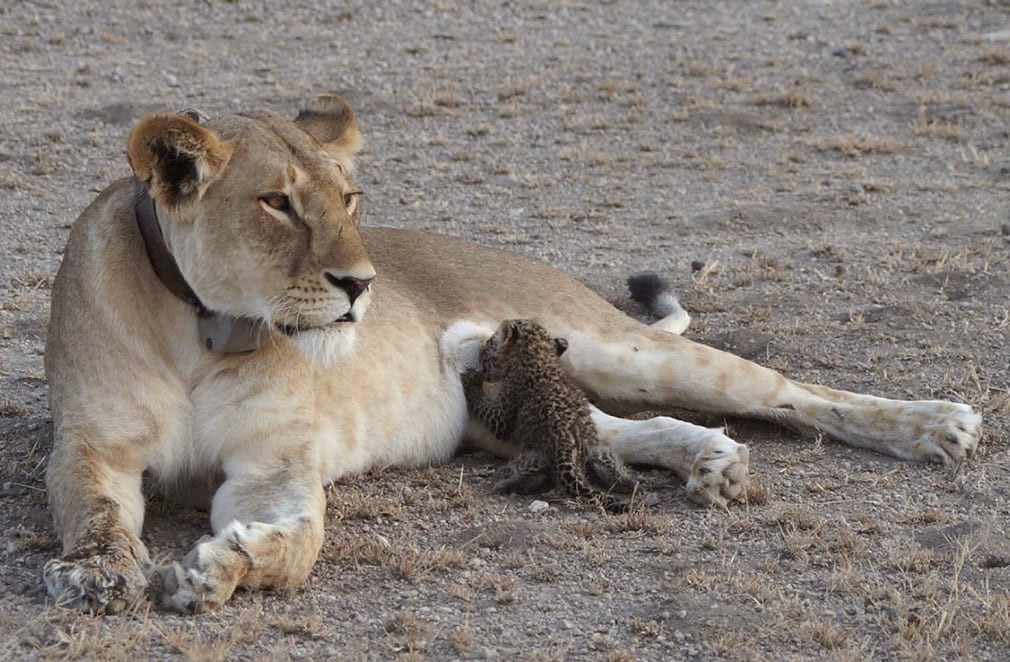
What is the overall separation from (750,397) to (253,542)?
194 centimetres

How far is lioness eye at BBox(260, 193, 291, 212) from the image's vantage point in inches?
150

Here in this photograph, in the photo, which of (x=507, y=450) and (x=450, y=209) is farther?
(x=450, y=209)

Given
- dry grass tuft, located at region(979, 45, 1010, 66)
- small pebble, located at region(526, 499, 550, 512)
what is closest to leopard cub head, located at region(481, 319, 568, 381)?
small pebble, located at region(526, 499, 550, 512)

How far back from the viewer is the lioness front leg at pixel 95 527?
3484 millimetres

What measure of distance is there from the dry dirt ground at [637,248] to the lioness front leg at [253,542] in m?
0.06

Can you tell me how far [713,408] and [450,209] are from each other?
3.07 metres

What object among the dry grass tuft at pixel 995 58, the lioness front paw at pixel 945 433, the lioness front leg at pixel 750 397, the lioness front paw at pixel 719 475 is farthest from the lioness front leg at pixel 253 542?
the dry grass tuft at pixel 995 58

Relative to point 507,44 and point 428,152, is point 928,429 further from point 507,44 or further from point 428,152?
point 507,44

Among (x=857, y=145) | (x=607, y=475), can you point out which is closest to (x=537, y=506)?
(x=607, y=475)

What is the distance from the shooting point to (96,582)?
3480 mm

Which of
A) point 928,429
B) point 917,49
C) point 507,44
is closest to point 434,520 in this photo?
point 928,429

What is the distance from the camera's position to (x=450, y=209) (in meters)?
7.89

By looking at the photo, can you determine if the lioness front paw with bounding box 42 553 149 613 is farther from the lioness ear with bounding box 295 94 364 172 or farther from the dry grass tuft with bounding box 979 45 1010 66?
the dry grass tuft with bounding box 979 45 1010 66

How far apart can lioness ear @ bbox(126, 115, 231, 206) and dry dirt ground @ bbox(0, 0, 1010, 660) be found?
91cm
